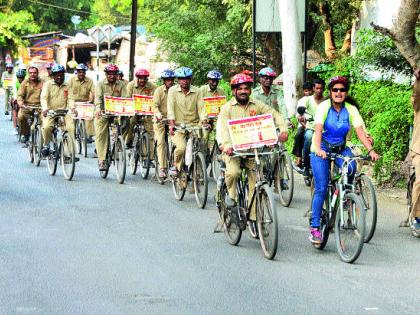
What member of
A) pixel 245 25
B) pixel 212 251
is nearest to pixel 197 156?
pixel 212 251

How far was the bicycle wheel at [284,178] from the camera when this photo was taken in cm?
1451

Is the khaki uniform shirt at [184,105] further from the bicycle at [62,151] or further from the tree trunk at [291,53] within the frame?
the tree trunk at [291,53]

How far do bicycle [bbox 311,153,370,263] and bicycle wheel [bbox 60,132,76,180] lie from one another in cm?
753

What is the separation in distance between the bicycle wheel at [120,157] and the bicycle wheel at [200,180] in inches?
107

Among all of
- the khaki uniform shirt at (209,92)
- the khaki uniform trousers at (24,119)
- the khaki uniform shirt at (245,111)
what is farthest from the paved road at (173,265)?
the khaki uniform trousers at (24,119)

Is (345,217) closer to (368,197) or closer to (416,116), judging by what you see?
(368,197)

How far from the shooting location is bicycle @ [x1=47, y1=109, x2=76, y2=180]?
689 inches

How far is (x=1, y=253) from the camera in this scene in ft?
34.8

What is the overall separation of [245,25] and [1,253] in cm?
1870

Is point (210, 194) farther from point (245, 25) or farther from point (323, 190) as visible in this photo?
point (245, 25)

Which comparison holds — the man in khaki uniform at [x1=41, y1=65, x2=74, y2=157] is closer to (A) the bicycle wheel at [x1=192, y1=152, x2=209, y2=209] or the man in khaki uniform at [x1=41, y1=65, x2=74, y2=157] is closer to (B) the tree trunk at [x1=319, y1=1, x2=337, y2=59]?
(A) the bicycle wheel at [x1=192, y1=152, x2=209, y2=209]

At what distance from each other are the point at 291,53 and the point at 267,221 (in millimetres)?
11655

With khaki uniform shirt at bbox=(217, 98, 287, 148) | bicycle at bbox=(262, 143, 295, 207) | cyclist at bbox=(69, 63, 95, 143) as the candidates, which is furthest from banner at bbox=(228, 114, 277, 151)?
cyclist at bbox=(69, 63, 95, 143)

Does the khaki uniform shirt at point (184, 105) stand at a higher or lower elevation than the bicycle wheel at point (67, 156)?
higher
